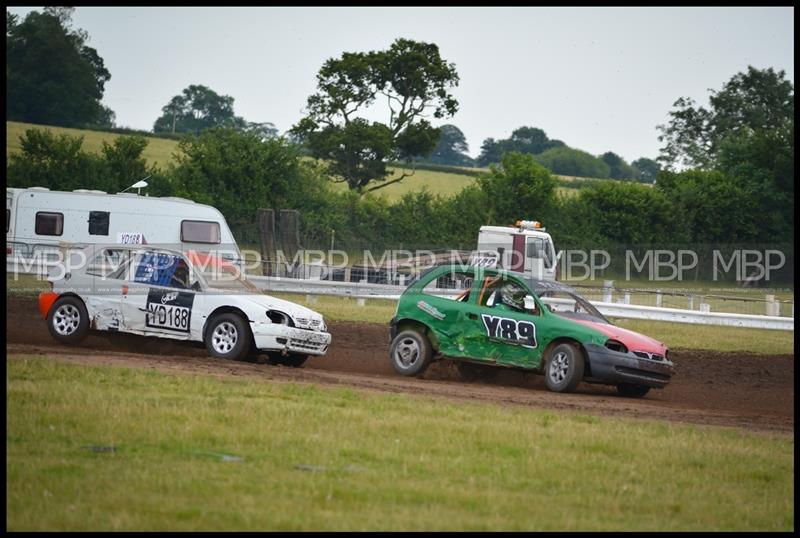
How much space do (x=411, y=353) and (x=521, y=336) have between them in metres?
1.65

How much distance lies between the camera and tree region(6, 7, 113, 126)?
72688 millimetres

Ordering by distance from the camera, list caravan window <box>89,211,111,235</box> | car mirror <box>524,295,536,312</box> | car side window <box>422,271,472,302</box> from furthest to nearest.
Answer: caravan window <box>89,211,111,235</box>, car side window <box>422,271,472,302</box>, car mirror <box>524,295,536,312</box>

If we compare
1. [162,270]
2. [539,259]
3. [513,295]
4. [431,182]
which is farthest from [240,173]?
[431,182]

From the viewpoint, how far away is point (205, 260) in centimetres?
1644

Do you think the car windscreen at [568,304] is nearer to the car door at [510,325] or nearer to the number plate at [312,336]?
the car door at [510,325]

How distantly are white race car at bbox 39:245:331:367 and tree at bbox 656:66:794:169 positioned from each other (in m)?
63.3

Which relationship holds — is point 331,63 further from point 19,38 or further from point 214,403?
point 214,403

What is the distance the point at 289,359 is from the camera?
1675 centimetres

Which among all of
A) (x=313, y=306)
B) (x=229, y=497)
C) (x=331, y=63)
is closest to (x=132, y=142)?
(x=331, y=63)

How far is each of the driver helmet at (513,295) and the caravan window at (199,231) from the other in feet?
47.8

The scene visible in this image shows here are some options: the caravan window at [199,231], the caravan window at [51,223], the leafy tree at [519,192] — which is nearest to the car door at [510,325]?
the caravan window at [199,231]

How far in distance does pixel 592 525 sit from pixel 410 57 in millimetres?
51727

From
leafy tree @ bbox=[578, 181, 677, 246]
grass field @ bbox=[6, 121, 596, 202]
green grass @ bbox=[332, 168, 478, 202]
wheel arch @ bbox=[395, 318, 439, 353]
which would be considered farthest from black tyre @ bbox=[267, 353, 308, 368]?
green grass @ bbox=[332, 168, 478, 202]

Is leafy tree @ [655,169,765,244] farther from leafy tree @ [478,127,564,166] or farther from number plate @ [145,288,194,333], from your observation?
leafy tree @ [478,127,564,166]
